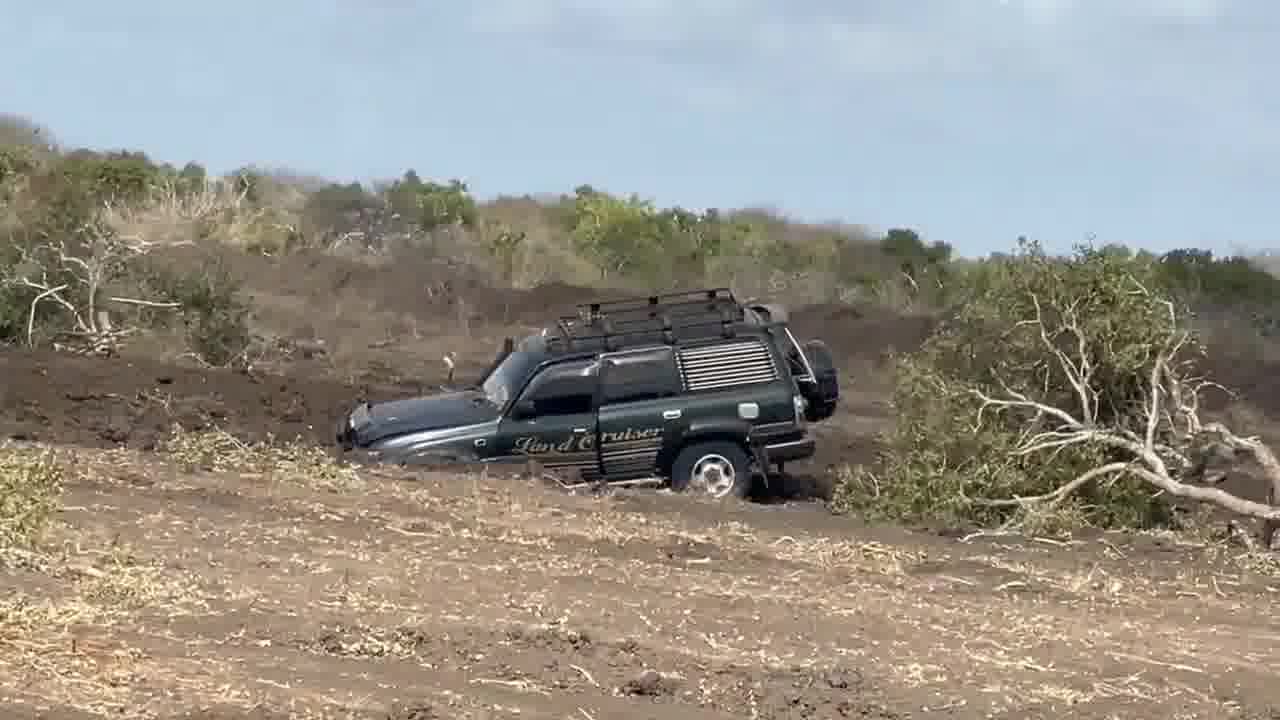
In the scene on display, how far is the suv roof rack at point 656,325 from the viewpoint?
635 inches

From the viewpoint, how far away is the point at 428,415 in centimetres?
1578

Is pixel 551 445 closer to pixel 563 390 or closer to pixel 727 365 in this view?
pixel 563 390

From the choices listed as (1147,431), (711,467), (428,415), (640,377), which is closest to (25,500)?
(428,415)

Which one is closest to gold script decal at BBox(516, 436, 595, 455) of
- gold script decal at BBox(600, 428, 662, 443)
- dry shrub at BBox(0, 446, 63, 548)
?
gold script decal at BBox(600, 428, 662, 443)

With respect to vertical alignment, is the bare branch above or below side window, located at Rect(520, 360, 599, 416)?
below

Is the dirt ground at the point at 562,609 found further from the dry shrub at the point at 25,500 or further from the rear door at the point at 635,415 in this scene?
the rear door at the point at 635,415

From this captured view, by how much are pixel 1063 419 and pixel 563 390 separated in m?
4.14

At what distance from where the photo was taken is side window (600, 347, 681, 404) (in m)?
15.8

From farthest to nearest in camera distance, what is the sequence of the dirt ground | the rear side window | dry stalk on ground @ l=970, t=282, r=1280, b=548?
the rear side window → dry stalk on ground @ l=970, t=282, r=1280, b=548 → the dirt ground

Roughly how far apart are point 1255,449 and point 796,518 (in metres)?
3.57

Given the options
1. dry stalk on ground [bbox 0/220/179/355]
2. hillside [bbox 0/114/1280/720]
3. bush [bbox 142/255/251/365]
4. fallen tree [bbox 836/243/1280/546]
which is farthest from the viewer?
bush [bbox 142/255/251/365]

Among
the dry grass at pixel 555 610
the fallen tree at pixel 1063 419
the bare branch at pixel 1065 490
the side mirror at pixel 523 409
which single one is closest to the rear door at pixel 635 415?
the side mirror at pixel 523 409

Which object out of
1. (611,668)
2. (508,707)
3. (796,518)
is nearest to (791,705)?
(611,668)

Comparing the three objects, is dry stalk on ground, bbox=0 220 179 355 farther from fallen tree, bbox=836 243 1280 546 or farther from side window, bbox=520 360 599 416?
fallen tree, bbox=836 243 1280 546
